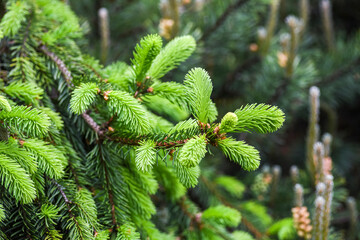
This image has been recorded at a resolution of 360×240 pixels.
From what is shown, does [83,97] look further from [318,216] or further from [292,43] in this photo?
[292,43]

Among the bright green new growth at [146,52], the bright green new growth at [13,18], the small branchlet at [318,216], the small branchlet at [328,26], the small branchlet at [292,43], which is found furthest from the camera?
the small branchlet at [328,26]

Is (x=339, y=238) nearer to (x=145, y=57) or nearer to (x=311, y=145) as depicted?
(x=311, y=145)

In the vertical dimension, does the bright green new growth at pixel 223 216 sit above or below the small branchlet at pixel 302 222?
below

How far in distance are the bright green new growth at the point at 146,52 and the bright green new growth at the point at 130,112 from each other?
0.23ft

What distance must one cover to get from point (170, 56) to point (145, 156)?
245mm

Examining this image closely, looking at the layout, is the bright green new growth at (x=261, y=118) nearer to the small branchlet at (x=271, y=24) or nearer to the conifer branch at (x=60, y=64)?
the conifer branch at (x=60, y=64)

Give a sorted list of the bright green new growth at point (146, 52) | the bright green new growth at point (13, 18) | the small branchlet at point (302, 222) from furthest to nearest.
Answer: the small branchlet at point (302, 222) → the bright green new growth at point (13, 18) → the bright green new growth at point (146, 52)

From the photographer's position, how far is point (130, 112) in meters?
0.53

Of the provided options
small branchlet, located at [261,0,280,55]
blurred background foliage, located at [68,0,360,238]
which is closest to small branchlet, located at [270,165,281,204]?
blurred background foliage, located at [68,0,360,238]

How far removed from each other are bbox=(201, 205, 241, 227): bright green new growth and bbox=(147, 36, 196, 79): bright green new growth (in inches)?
13.4

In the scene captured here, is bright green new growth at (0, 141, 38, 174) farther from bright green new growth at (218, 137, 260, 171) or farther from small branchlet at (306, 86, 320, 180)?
small branchlet at (306, 86, 320, 180)

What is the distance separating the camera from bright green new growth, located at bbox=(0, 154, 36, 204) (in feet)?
1.59

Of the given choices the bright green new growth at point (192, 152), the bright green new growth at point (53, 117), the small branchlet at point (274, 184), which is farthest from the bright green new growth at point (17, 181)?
the small branchlet at point (274, 184)

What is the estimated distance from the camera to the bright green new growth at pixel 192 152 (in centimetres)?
45
